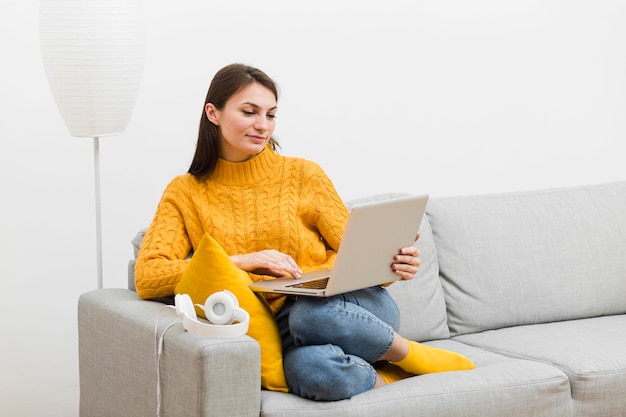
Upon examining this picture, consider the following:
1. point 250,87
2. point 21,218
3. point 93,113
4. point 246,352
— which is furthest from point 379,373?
point 21,218

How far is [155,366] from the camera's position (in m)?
2.37

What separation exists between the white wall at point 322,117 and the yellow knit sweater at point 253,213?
0.60m

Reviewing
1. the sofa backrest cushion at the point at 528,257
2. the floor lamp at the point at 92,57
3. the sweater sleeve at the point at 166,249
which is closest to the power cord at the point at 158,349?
the sweater sleeve at the point at 166,249

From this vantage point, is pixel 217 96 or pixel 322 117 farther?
pixel 322 117

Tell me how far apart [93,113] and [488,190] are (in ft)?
6.06

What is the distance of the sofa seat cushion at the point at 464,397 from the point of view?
2314mm

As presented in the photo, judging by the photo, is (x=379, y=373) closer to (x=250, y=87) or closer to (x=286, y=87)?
(x=250, y=87)

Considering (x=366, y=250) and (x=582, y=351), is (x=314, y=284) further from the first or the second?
(x=582, y=351)

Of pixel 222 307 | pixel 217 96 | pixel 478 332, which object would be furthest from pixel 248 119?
pixel 478 332

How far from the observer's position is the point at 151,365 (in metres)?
2.39

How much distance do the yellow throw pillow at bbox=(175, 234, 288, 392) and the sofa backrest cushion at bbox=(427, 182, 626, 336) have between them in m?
0.88

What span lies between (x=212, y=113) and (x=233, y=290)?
0.59 metres

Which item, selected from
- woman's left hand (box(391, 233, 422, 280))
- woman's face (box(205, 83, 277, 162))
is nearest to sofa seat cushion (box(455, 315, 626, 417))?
woman's left hand (box(391, 233, 422, 280))

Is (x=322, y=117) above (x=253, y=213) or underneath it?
above
